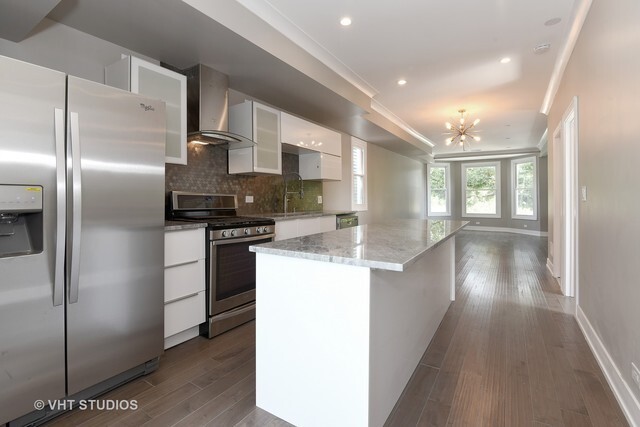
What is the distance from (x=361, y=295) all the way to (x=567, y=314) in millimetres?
2871

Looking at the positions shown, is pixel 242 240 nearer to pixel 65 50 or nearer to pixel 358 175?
pixel 65 50

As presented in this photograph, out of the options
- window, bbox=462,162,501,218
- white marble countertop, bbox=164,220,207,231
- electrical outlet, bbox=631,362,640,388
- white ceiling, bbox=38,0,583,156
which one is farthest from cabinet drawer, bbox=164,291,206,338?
window, bbox=462,162,501,218

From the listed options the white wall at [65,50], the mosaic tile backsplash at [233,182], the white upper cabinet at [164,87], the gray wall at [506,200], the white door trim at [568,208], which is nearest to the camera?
the white wall at [65,50]

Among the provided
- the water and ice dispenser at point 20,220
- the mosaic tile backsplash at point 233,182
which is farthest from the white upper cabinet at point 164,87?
the water and ice dispenser at point 20,220

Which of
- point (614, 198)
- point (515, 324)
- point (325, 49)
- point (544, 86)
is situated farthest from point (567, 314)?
point (325, 49)

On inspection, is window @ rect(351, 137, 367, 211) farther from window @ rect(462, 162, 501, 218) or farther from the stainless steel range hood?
window @ rect(462, 162, 501, 218)

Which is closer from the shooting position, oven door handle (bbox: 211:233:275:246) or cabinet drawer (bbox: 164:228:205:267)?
cabinet drawer (bbox: 164:228:205:267)

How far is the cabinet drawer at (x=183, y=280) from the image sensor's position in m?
2.33

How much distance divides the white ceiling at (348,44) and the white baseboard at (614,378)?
2627 mm

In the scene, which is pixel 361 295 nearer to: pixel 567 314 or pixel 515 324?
pixel 515 324

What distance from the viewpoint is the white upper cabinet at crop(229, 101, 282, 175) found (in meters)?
3.40

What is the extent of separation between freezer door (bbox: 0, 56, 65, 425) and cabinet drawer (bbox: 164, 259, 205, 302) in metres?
0.74

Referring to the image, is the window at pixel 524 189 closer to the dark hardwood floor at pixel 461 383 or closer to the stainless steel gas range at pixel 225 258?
the dark hardwood floor at pixel 461 383

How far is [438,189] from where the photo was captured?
11914 millimetres
